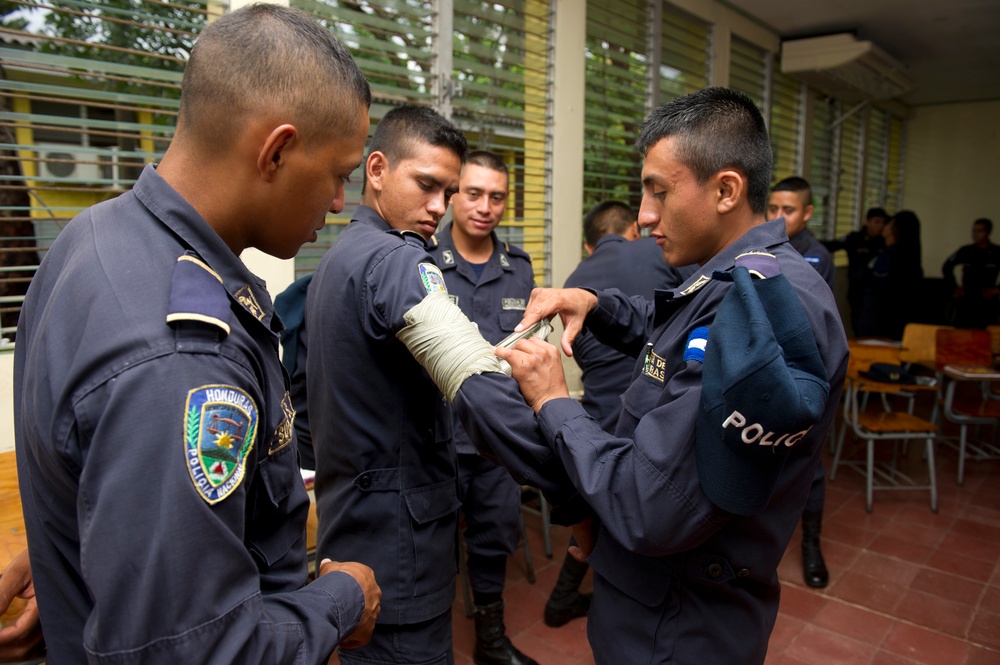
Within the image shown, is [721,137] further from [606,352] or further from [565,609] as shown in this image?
[565,609]

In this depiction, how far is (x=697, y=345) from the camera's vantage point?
117cm

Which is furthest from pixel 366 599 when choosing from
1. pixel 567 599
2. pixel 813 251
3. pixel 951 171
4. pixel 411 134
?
pixel 951 171

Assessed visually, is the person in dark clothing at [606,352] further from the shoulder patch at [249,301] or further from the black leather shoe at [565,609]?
the shoulder patch at [249,301]

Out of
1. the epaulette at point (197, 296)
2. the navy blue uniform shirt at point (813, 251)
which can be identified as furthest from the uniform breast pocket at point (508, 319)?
the epaulette at point (197, 296)

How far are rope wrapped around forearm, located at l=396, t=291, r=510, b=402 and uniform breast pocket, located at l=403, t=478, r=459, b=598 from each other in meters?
0.49

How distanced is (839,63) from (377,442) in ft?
22.6

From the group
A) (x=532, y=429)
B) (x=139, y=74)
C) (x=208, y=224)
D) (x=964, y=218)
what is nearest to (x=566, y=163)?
(x=139, y=74)

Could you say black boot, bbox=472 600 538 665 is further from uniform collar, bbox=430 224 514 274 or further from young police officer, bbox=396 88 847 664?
uniform collar, bbox=430 224 514 274

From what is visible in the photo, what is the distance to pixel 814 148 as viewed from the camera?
798 cm

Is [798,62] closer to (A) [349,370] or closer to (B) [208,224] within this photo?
(A) [349,370]

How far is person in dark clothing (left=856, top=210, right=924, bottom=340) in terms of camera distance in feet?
22.6

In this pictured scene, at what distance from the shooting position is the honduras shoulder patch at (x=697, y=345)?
116 cm

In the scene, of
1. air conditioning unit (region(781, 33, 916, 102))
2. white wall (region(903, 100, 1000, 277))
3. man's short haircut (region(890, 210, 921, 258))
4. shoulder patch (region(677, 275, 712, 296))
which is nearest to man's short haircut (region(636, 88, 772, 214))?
shoulder patch (region(677, 275, 712, 296))

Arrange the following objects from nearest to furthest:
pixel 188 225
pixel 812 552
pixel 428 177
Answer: pixel 188 225, pixel 428 177, pixel 812 552
